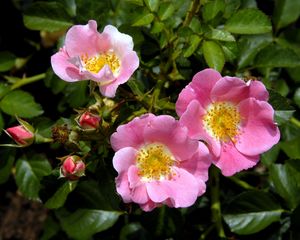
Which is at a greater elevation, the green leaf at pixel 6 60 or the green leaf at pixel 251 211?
the green leaf at pixel 6 60

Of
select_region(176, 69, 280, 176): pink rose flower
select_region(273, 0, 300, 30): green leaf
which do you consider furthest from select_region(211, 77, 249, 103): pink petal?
select_region(273, 0, 300, 30): green leaf

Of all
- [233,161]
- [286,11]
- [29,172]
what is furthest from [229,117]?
[29,172]

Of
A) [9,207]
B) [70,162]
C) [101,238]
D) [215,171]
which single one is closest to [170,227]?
[215,171]

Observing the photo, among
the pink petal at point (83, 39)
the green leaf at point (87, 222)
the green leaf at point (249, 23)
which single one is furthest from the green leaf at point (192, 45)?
the green leaf at point (87, 222)

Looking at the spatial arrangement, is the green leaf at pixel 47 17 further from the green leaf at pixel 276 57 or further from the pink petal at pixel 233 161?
the pink petal at pixel 233 161

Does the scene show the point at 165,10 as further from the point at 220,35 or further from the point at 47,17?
the point at 47,17

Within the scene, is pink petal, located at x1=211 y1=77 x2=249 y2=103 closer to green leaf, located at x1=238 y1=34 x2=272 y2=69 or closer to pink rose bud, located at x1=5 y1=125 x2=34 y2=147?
green leaf, located at x1=238 y1=34 x2=272 y2=69

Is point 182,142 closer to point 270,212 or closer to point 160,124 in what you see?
point 160,124

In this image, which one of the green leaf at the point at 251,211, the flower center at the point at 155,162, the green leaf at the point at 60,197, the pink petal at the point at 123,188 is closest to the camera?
the pink petal at the point at 123,188
